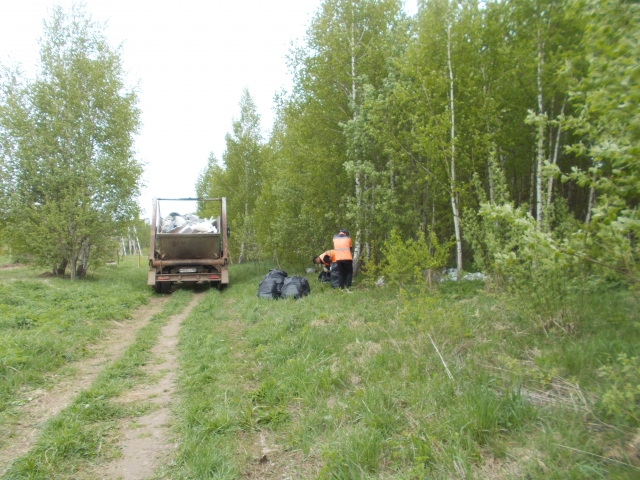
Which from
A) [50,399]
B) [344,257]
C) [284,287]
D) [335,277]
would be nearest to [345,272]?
[335,277]

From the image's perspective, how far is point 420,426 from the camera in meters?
3.19

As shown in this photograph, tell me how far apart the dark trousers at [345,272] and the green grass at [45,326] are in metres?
5.36

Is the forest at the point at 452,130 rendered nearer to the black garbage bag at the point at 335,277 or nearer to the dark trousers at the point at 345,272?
the dark trousers at the point at 345,272

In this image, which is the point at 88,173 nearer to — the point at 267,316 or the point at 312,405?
the point at 267,316

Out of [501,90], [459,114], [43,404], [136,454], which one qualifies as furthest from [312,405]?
[501,90]

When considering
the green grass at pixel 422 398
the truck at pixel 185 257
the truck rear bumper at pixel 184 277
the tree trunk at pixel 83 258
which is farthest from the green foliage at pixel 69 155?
the green grass at pixel 422 398

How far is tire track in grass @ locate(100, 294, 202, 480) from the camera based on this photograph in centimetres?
338

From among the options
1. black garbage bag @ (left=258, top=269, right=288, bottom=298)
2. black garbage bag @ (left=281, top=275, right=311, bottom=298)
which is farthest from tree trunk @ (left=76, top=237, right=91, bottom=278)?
black garbage bag @ (left=281, top=275, right=311, bottom=298)

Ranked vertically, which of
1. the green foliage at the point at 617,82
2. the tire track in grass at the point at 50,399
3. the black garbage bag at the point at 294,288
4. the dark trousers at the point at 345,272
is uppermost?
the green foliage at the point at 617,82

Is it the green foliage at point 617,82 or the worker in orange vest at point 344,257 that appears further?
the worker in orange vest at point 344,257

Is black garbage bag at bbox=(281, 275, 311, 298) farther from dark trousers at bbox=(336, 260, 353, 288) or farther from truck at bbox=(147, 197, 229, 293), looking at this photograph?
truck at bbox=(147, 197, 229, 293)

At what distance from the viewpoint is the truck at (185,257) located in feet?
49.3

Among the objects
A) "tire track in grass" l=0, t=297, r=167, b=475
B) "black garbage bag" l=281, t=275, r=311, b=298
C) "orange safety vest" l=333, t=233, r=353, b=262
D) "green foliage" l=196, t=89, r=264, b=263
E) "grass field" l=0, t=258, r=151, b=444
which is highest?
"green foliage" l=196, t=89, r=264, b=263

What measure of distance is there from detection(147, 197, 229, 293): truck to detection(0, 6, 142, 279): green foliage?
2842 mm
